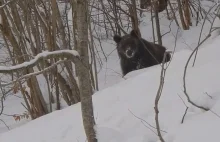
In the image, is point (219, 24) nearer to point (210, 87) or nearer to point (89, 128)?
point (210, 87)

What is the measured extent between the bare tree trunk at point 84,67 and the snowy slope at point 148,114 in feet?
0.63

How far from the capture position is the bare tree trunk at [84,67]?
3.30 metres

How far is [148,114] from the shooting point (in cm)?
361

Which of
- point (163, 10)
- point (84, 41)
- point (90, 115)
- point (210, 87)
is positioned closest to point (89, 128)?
point (90, 115)

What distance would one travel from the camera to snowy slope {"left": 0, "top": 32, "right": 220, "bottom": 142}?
123 inches

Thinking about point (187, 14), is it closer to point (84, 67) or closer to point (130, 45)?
point (130, 45)

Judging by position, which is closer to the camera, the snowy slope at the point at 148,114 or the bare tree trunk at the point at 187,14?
the snowy slope at the point at 148,114

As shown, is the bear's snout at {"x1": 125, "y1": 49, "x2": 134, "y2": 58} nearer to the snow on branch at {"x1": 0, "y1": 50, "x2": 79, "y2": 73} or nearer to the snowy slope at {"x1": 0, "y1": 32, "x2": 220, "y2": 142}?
the snowy slope at {"x1": 0, "y1": 32, "x2": 220, "y2": 142}

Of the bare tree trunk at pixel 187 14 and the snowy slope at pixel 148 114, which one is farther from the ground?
the snowy slope at pixel 148 114

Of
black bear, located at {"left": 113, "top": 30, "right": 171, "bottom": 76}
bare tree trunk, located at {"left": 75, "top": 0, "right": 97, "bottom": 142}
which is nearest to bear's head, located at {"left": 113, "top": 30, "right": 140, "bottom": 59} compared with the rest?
black bear, located at {"left": 113, "top": 30, "right": 171, "bottom": 76}

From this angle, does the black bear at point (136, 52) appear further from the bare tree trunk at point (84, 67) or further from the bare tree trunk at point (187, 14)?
the bare tree trunk at point (84, 67)

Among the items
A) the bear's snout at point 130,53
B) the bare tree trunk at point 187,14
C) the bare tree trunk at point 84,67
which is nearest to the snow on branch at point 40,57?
the bare tree trunk at point 84,67

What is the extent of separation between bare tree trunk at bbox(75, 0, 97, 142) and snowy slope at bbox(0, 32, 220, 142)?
191 mm

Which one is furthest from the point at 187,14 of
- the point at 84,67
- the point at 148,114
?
the point at 84,67
